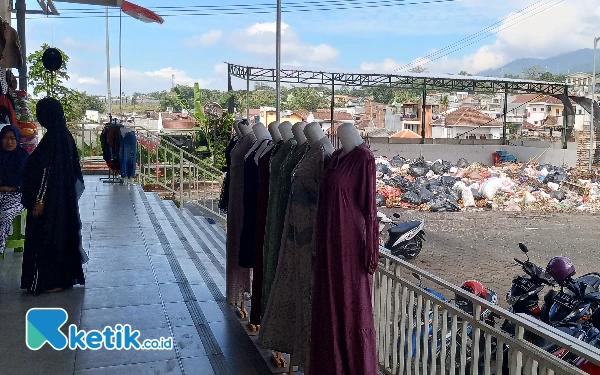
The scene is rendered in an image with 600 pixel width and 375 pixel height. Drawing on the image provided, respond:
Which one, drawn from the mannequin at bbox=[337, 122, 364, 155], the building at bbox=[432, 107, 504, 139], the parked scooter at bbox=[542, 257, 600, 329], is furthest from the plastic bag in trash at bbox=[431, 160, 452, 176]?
the building at bbox=[432, 107, 504, 139]

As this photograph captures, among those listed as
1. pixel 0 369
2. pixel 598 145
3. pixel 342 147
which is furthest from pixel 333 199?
pixel 598 145

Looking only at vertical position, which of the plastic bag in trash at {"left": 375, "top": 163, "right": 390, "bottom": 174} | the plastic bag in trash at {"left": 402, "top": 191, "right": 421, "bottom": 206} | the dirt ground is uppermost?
the plastic bag in trash at {"left": 375, "top": 163, "right": 390, "bottom": 174}

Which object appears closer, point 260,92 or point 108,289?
point 108,289

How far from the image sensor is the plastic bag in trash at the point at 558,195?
55.1 ft

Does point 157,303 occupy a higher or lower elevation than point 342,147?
lower

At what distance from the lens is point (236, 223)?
152 inches

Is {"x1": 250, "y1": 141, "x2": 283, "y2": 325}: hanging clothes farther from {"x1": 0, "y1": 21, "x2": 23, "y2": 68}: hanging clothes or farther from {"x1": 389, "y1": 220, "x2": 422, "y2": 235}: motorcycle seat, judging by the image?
{"x1": 389, "y1": 220, "x2": 422, "y2": 235}: motorcycle seat

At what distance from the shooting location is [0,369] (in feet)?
9.60

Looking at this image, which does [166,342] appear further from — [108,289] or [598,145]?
[598,145]

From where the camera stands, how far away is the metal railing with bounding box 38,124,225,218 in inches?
372

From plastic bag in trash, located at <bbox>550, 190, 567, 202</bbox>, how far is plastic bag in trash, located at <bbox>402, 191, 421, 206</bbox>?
4.26 meters

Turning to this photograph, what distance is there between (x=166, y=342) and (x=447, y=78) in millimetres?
23196

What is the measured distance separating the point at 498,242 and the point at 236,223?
9.15m

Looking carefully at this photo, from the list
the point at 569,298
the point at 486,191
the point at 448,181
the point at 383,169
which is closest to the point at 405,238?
the point at 569,298
